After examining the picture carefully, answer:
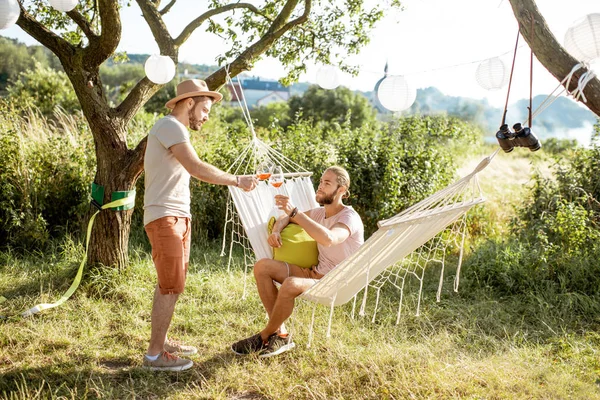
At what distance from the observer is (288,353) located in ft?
9.16

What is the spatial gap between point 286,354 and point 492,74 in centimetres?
178

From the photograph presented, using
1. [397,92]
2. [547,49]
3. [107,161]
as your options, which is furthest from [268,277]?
[547,49]

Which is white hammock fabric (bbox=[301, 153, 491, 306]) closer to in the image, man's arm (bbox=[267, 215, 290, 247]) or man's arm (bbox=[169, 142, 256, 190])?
man's arm (bbox=[267, 215, 290, 247])

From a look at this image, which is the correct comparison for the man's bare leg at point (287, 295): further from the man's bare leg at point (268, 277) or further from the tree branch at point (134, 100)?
the tree branch at point (134, 100)

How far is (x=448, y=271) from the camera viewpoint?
4.18m

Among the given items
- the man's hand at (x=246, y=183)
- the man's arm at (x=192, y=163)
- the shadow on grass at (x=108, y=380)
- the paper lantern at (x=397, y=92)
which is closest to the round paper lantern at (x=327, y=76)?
the paper lantern at (x=397, y=92)

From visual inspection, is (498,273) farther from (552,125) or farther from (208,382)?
(552,125)

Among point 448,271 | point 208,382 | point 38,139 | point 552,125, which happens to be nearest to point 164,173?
point 208,382

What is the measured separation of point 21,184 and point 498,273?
3.70 metres

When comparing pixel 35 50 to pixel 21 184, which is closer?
pixel 21 184

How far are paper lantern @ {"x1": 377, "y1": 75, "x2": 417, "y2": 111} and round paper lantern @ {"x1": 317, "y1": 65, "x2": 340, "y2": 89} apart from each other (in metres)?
0.63

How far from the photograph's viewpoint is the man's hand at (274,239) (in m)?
2.87

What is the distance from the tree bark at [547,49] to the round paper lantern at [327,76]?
1.44 meters

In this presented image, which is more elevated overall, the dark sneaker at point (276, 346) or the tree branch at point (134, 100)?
the tree branch at point (134, 100)
